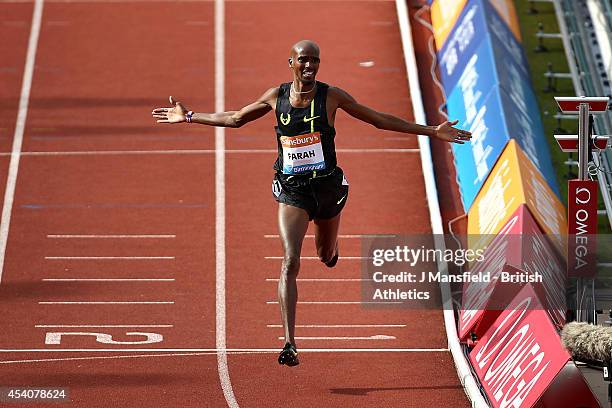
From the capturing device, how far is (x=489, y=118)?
17156mm

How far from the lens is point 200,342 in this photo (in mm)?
15047

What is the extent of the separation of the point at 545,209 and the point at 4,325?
5.49 meters

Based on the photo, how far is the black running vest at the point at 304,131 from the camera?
34.7 ft

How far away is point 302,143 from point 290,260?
0.81m

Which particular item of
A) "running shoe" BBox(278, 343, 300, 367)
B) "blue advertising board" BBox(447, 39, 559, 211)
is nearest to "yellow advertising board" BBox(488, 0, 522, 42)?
"blue advertising board" BBox(447, 39, 559, 211)

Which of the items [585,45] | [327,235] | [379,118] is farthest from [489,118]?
[379,118]

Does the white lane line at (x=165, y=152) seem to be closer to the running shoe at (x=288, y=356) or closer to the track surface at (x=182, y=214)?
the track surface at (x=182, y=214)

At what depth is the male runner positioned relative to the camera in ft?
34.2

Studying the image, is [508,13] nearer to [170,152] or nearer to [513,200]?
[170,152]

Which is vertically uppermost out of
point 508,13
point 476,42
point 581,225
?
point 508,13

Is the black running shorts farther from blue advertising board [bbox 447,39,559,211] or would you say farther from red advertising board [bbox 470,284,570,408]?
blue advertising board [bbox 447,39,559,211]

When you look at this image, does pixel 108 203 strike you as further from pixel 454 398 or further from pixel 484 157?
pixel 454 398

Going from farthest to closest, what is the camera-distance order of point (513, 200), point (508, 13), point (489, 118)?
1. point (508, 13)
2. point (489, 118)
3. point (513, 200)

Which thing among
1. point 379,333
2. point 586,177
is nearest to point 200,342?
point 379,333
